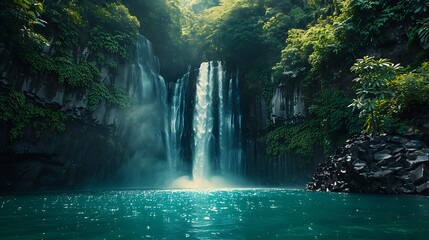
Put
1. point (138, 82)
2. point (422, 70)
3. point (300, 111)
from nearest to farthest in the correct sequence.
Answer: point (422, 70), point (300, 111), point (138, 82)

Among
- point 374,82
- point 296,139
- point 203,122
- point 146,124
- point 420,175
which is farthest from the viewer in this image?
point 203,122

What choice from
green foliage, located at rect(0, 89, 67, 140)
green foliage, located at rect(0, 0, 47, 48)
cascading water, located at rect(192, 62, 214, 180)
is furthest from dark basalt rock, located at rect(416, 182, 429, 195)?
green foliage, located at rect(0, 89, 67, 140)

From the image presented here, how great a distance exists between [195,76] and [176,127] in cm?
787

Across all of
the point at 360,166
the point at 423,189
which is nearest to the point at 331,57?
the point at 360,166

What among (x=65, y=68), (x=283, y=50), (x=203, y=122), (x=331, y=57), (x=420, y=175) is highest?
(x=283, y=50)

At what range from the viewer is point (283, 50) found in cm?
3259

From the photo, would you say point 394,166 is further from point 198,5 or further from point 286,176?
point 198,5

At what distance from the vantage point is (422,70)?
66.8 ft

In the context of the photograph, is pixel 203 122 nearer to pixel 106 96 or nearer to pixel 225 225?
pixel 106 96

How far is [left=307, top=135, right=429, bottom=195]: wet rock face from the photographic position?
55.4ft

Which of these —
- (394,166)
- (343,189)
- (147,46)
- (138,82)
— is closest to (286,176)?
(343,189)

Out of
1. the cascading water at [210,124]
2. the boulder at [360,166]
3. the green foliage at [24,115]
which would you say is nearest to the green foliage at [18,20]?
the green foliage at [24,115]

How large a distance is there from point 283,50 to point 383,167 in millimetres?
17751

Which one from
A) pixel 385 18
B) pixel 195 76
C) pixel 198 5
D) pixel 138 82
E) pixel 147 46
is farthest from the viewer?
pixel 198 5
